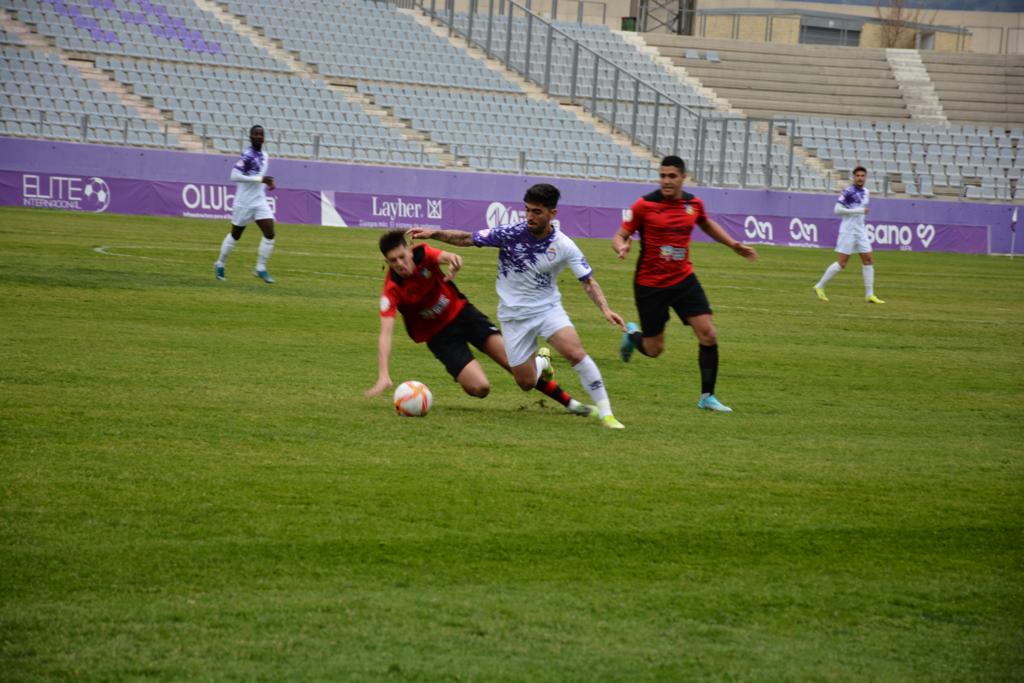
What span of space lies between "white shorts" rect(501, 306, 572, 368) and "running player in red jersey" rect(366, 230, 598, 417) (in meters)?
0.34

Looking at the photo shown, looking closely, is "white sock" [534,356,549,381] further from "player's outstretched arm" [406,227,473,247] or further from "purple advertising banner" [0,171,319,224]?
"purple advertising banner" [0,171,319,224]

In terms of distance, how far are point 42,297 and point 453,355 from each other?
24.0 ft

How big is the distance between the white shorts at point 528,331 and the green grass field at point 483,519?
19.9 inches

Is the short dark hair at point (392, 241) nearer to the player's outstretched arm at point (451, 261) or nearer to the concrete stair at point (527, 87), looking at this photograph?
the player's outstretched arm at point (451, 261)

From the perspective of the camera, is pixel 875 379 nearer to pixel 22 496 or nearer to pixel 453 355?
pixel 453 355

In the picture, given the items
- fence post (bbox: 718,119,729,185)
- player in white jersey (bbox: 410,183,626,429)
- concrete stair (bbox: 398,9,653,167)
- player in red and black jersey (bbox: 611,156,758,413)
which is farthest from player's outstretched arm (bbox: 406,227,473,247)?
concrete stair (bbox: 398,9,653,167)

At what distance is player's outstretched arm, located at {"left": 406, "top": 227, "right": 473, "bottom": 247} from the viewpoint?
31.2ft

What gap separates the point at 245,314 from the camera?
1542 centimetres

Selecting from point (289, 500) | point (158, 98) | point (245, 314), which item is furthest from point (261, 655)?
point (158, 98)

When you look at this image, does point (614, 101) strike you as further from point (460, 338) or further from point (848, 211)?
point (460, 338)

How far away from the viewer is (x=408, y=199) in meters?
36.1

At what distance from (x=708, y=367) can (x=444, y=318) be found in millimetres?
2382

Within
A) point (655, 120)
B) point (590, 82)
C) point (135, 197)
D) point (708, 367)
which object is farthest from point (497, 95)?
point (708, 367)

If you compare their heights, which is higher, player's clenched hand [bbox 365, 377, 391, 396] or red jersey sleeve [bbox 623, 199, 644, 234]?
red jersey sleeve [bbox 623, 199, 644, 234]
